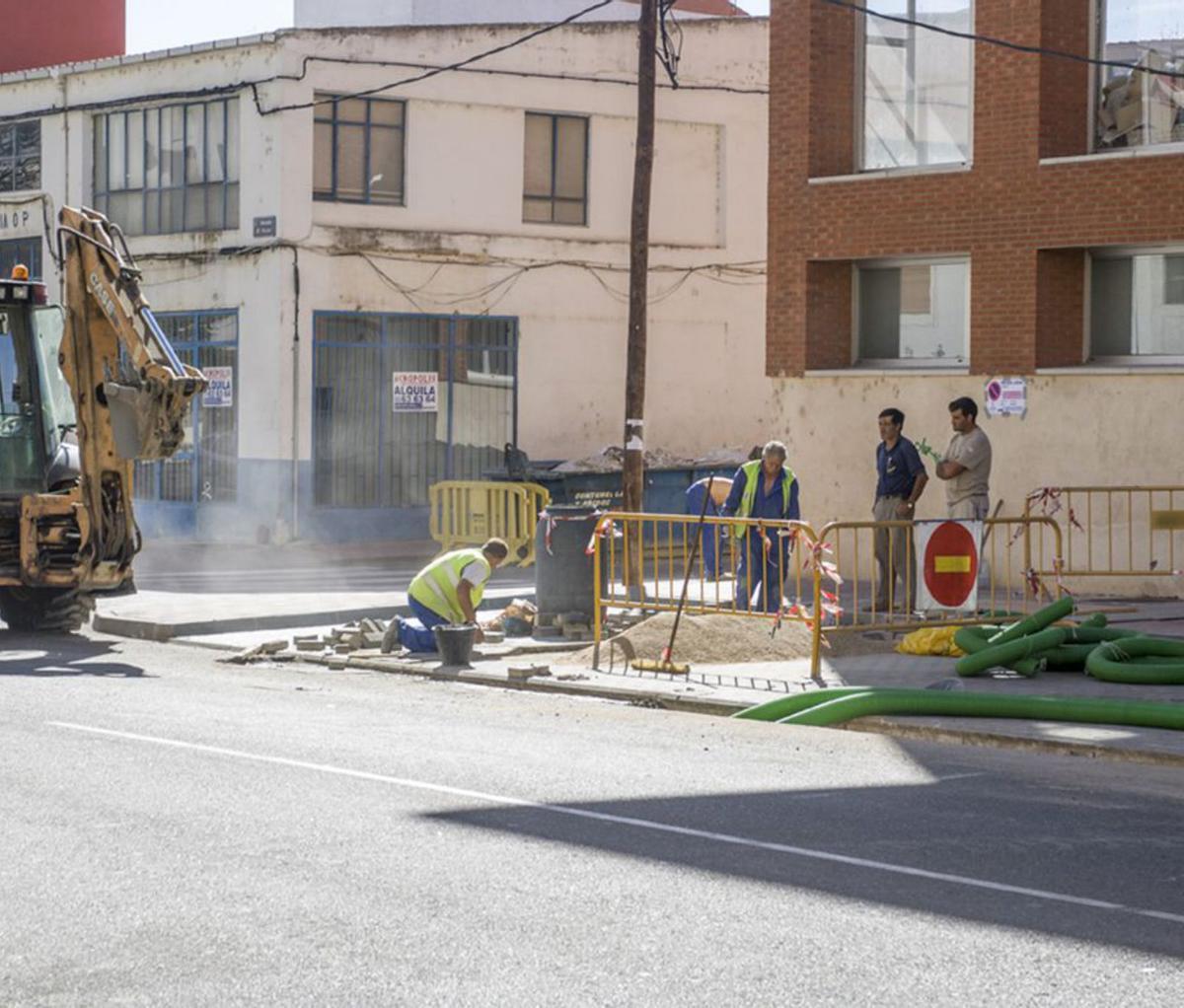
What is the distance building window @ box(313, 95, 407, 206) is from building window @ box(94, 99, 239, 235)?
1337 millimetres

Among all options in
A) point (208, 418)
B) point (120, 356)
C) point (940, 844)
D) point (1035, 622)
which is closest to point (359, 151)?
point (208, 418)

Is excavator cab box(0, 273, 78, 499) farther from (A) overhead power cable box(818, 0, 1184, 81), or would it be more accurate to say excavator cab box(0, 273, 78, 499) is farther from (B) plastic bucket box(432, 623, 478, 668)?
(A) overhead power cable box(818, 0, 1184, 81)

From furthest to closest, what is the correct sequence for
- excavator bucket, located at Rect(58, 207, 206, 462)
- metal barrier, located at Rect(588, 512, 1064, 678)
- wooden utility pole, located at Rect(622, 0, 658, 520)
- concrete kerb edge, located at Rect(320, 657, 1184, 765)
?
wooden utility pole, located at Rect(622, 0, 658, 520) → excavator bucket, located at Rect(58, 207, 206, 462) → metal barrier, located at Rect(588, 512, 1064, 678) → concrete kerb edge, located at Rect(320, 657, 1184, 765)

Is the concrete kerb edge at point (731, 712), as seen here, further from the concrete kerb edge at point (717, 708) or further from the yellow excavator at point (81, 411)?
the yellow excavator at point (81, 411)

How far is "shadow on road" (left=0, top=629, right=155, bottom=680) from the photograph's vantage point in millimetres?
15227

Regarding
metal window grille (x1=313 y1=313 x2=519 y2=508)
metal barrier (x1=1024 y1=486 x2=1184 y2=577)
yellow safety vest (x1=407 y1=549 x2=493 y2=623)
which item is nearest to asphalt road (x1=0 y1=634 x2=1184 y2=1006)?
yellow safety vest (x1=407 y1=549 x2=493 y2=623)

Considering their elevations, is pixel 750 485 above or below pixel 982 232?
below

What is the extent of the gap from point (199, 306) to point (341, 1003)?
25494mm

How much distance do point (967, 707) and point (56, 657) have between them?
24.5 feet

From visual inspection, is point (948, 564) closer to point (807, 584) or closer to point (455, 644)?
point (807, 584)

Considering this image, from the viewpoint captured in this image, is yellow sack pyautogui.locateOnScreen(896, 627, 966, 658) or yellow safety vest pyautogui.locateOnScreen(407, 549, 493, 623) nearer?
yellow sack pyautogui.locateOnScreen(896, 627, 966, 658)

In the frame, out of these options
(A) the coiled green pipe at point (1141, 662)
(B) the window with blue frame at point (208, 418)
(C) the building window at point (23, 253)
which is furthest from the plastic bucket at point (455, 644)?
(C) the building window at point (23, 253)

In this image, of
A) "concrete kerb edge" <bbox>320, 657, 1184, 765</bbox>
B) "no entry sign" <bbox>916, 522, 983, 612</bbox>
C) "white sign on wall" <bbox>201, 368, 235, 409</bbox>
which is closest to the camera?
"concrete kerb edge" <bbox>320, 657, 1184, 765</bbox>

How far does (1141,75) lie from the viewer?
20.9m
